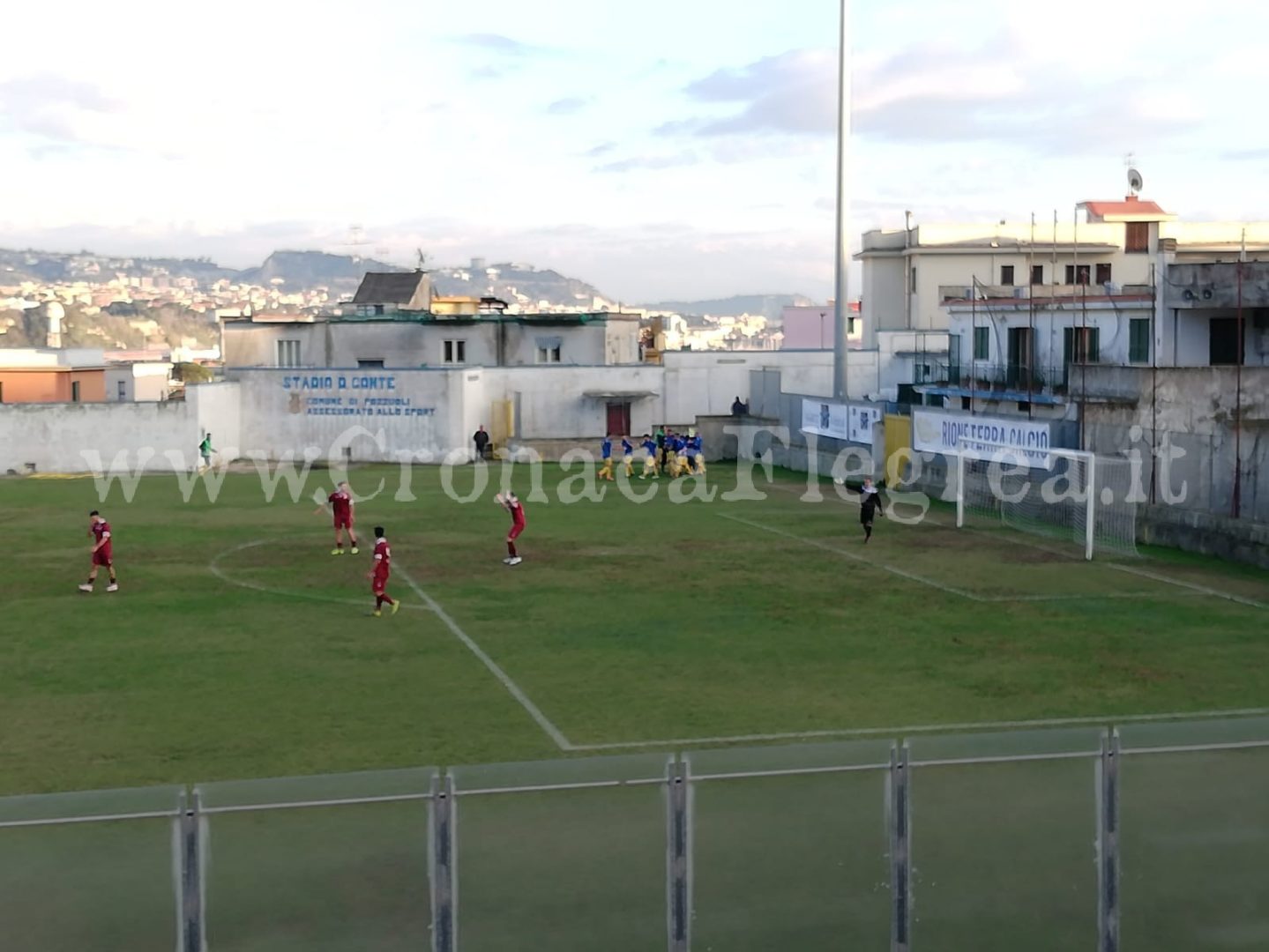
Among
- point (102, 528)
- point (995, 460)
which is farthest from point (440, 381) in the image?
point (102, 528)

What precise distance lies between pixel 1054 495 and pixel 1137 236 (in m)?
45.3

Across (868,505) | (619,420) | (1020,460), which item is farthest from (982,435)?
(619,420)

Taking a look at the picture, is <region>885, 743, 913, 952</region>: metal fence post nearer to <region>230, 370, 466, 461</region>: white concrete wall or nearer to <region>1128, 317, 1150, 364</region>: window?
<region>1128, 317, 1150, 364</region>: window

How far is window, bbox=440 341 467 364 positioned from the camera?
213 feet

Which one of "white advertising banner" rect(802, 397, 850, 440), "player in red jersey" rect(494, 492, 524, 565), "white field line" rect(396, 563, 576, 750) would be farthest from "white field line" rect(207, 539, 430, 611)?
"white advertising banner" rect(802, 397, 850, 440)

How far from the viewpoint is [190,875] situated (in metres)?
8.80

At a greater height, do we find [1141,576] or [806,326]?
[806,326]

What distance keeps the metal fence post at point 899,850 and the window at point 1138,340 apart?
37.6 m

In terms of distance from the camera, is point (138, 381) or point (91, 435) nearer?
point (91, 435)

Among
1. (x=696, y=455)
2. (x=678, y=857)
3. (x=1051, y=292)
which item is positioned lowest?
(x=678, y=857)

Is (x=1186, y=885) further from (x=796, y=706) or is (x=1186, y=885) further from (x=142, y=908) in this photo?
(x=796, y=706)

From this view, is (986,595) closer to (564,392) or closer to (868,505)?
(868,505)

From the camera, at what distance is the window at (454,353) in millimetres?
65062

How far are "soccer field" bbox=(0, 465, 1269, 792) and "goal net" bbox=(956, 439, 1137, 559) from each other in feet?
3.13
